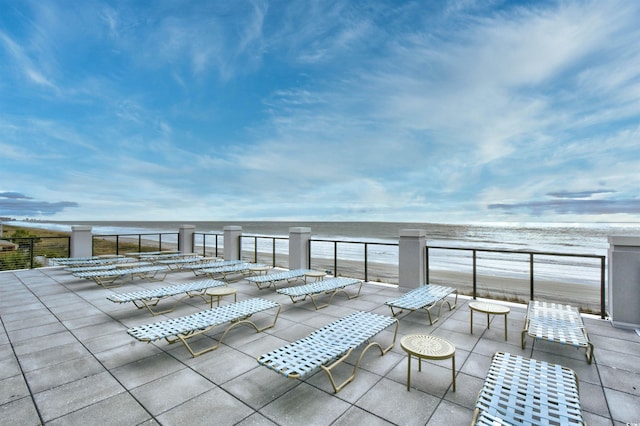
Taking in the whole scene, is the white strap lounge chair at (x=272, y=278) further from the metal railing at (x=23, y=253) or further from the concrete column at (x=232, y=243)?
the metal railing at (x=23, y=253)

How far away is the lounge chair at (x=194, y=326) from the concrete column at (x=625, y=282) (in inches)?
207

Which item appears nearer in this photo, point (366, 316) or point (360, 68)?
point (366, 316)

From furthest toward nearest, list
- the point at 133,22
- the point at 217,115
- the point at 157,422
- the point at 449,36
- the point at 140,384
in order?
the point at 217,115 < the point at 133,22 < the point at 449,36 < the point at 140,384 < the point at 157,422

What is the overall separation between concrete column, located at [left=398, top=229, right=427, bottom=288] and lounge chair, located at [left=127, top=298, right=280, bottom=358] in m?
3.36

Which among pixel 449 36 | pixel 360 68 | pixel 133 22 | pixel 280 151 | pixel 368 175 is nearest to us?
pixel 449 36

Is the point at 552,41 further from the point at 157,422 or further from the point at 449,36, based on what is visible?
the point at 157,422

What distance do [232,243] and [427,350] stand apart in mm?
9103

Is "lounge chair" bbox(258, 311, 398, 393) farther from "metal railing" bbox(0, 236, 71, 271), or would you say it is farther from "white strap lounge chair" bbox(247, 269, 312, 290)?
"metal railing" bbox(0, 236, 71, 271)

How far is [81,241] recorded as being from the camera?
385 inches

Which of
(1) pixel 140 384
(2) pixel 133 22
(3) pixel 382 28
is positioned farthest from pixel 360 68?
(1) pixel 140 384

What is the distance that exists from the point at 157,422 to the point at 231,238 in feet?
29.0

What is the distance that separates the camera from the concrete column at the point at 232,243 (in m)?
10.5

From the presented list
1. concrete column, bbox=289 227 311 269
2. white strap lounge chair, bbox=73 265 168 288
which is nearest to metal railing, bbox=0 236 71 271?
white strap lounge chair, bbox=73 265 168 288

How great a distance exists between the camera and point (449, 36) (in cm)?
930
